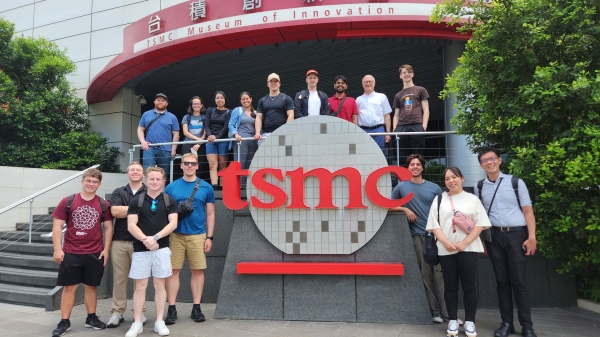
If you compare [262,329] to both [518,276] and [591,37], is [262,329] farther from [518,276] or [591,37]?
[591,37]

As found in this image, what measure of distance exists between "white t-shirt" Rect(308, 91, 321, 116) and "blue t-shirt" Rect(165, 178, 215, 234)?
6.40ft

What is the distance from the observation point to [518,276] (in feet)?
12.5

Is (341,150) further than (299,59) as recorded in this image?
No

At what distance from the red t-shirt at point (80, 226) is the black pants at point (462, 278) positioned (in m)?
3.82

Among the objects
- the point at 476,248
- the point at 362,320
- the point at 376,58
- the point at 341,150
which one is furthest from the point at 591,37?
the point at 376,58

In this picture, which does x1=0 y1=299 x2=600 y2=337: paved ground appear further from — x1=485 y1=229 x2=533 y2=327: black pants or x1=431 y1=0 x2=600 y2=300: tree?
x1=431 y1=0 x2=600 y2=300: tree

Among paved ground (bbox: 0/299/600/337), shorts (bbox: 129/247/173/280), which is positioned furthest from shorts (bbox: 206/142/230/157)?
paved ground (bbox: 0/299/600/337)

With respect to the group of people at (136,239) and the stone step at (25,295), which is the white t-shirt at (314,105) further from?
the stone step at (25,295)

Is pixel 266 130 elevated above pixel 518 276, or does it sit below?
above

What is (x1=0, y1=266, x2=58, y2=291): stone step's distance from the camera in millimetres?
5563

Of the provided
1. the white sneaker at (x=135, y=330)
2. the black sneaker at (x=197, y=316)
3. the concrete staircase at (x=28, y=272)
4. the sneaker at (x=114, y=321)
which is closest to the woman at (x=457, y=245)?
the black sneaker at (x=197, y=316)

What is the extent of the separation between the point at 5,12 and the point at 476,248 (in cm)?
1767

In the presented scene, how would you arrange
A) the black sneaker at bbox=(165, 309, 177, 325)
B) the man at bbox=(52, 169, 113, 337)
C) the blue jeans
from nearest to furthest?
the man at bbox=(52, 169, 113, 337) < the black sneaker at bbox=(165, 309, 177, 325) < the blue jeans

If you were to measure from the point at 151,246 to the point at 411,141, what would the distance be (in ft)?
12.7
